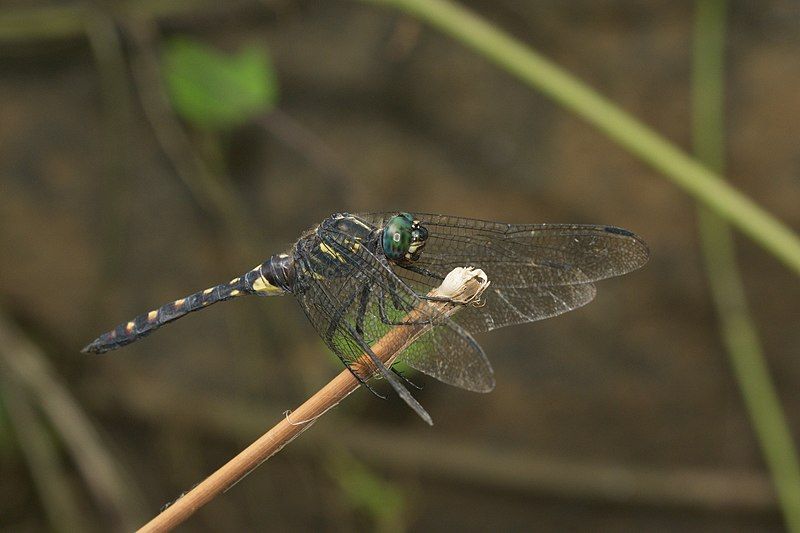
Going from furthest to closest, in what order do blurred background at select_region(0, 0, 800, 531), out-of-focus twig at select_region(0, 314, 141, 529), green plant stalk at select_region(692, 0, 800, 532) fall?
out-of-focus twig at select_region(0, 314, 141, 529) → blurred background at select_region(0, 0, 800, 531) → green plant stalk at select_region(692, 0, 800, 532)

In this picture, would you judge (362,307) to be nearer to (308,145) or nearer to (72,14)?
(308,145)

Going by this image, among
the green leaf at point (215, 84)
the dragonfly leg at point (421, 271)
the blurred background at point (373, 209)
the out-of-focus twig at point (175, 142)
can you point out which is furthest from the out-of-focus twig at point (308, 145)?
the dragonfly leg at point (421, 271)

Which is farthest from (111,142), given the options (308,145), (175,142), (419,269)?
(419,269)

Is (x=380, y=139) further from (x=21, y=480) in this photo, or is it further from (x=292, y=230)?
(x=21, y=480)

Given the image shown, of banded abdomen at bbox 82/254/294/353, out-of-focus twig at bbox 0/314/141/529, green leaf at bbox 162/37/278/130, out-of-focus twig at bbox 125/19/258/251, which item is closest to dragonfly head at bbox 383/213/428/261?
banded abdomen at bbox 82/254/294/353

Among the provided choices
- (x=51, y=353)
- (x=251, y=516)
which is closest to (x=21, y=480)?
(x=51, y=353)

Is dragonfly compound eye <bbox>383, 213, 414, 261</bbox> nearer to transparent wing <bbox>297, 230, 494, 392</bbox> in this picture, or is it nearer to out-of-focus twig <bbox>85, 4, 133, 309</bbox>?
transparent wing <bbox>297, 230, 494, 392</bbox>
